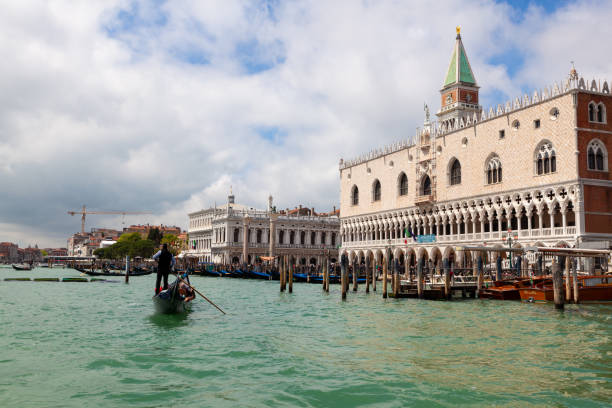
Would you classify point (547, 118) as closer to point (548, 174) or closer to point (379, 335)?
point (548, 174)

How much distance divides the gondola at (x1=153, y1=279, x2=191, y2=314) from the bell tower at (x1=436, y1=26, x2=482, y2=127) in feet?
112

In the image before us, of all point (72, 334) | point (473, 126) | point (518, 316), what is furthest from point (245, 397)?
point (473, 126)

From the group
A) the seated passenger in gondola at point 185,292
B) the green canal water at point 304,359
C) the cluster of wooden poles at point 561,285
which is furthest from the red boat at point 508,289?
the seated passenger in gondola at point 185,292

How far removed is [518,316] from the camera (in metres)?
15.0

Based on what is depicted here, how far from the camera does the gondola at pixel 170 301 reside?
13867mm

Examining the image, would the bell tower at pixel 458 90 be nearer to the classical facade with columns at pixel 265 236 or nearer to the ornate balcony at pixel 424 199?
the ornate balcony at pixel 424 199

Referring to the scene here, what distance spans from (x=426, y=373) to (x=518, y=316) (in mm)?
Result: 8122

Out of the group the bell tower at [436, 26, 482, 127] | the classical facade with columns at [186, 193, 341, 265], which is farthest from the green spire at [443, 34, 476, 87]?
the classical facade with columns at [186, 193, 341, 265]

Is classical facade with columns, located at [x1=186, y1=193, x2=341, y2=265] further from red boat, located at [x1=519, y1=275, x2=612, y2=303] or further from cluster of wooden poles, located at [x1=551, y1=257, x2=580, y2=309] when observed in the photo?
cluster of wooden poles, located at [x1=551, y1=257, x2=580, y2=309]

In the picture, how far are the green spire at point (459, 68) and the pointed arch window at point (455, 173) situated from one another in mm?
9876

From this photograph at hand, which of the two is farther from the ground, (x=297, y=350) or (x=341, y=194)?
(x=341, y=194)

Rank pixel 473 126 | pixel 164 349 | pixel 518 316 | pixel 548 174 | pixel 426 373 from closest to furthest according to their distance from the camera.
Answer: pixel 426 373 → pixel 164 349 → pixel 518 316 → pixel 548 174 → pixel 473 126

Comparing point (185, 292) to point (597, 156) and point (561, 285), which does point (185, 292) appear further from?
point (597, 156)

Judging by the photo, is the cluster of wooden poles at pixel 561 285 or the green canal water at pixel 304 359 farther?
the cluster of wooden poles at pixel 561 285
